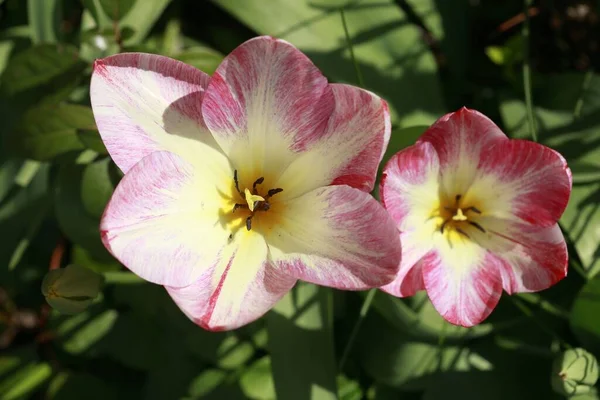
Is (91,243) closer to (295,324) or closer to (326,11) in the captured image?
(295,324)

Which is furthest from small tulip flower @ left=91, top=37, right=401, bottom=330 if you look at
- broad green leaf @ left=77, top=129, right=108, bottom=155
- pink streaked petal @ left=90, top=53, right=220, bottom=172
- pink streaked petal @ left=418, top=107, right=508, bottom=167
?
broad green leaf @ left=77, top=129, right=108, bottom=155

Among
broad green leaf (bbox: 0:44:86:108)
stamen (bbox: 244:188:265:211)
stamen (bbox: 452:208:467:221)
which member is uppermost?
broad green leaf (bbox: 0:44:86:108)

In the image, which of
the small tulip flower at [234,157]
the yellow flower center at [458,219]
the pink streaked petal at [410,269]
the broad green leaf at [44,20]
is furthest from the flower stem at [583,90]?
the broad green leaf at [44,20]

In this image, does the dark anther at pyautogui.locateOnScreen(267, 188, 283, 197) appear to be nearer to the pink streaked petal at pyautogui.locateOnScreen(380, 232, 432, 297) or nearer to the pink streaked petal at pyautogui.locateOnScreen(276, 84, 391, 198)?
the pink streaked petal at pyautogui.locateOnScreen(276, 84, 391, 198)

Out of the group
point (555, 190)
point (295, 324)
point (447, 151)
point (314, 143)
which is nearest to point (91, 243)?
point (295, 324)

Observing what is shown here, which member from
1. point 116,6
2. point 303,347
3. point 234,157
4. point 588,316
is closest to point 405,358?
point 303,347

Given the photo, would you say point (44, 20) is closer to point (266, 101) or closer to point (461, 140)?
point (266, 101)

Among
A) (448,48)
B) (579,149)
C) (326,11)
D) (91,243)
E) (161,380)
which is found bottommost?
(161,380)
